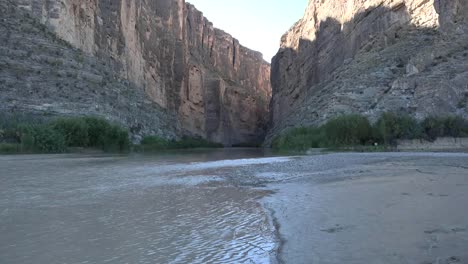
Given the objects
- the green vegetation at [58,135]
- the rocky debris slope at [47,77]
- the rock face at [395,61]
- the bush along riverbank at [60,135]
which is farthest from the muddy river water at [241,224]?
the rock face at [395,61]

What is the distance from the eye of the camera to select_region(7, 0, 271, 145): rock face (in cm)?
5431

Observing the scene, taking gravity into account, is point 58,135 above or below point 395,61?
below

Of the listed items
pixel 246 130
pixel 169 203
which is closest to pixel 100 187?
pixel 169 203

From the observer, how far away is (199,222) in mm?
6668

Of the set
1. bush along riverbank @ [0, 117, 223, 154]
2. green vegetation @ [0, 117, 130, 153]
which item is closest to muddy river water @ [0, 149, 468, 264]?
bush along riverbank @ [0, 117, 223, 154]

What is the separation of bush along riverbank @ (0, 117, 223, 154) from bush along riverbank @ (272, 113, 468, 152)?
18.0m

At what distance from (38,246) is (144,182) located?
7608 millimetres

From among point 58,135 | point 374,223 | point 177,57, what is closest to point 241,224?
point 374,223

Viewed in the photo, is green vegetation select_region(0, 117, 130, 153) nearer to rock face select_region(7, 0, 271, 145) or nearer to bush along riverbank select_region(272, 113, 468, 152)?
rock face select_region(7, 0, 271, 145)

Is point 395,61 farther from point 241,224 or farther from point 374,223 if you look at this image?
point 241,224

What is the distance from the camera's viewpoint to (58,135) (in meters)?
34.6

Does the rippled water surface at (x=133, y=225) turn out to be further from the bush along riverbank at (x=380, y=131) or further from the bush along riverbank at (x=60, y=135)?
the bush along riverbank at (x=380, y=131)

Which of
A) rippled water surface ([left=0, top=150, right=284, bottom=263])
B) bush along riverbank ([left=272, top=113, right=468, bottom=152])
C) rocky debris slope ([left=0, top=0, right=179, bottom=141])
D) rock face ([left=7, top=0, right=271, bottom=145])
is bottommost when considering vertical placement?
rippled water surface ([left=0, top=150, right=284, bottom=263])

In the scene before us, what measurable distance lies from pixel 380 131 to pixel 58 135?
1052 inches
